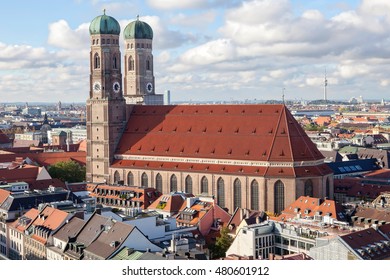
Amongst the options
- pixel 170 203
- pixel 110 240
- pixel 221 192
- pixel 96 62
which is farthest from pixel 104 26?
pixel 110 240

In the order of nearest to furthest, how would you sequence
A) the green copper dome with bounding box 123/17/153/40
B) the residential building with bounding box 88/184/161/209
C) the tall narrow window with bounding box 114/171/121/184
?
the residential building with bounding box 88/184/161/209 → the tall narrow window with bounding box 114/171/121/184 → the green copper dome with bounding box 123/17/153/40

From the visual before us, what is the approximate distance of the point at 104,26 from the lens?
141 metres

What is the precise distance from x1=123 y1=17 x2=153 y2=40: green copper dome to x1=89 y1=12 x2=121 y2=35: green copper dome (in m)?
15.9

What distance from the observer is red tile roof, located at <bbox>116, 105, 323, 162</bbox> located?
119 meters

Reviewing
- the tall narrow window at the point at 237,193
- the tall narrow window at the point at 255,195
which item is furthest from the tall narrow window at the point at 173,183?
the tall narrow window at the point at 255,195

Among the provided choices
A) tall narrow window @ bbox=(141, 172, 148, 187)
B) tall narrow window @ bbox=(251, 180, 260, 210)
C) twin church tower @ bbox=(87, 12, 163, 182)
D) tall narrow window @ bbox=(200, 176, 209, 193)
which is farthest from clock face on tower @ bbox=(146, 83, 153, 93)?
tall narrow window @ bbox=(251, 180, 260, 210)

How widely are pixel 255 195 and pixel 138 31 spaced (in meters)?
59.9

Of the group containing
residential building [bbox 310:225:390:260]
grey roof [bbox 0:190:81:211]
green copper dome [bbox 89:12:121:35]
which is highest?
green copper dome [bbox 89:12:121:35]

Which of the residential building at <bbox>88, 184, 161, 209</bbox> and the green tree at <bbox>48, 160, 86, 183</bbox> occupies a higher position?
the green tree at <bbox>48, 160, 86, 183</bbox>

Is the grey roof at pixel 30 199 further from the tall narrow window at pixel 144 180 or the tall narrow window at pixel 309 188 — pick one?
the tall narrow window at pixel 309 188

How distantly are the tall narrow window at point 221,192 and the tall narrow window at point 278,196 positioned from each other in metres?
10.8

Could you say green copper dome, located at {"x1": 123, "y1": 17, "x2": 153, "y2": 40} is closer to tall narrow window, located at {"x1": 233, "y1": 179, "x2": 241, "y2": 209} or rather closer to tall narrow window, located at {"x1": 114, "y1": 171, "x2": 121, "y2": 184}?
tall narrow window, located at {"x1": 114, "y1": 171, "x2": 121, "y2": 184}
